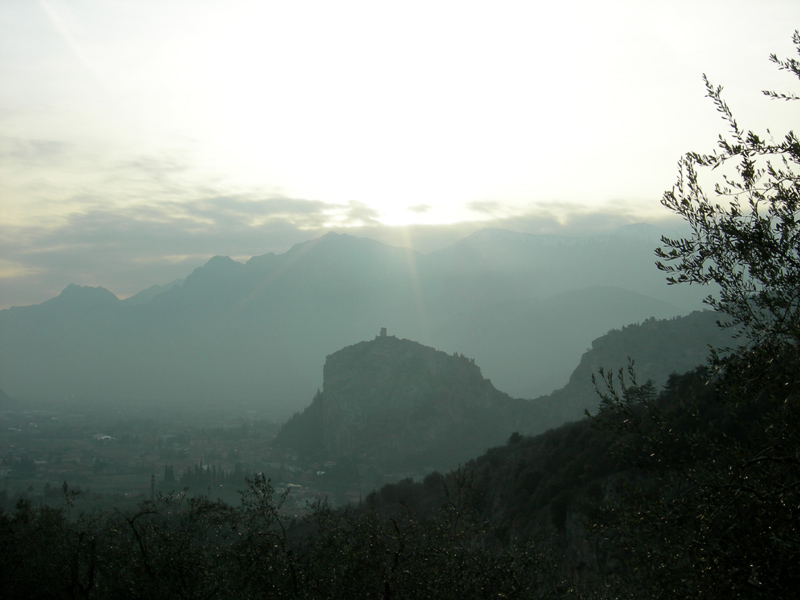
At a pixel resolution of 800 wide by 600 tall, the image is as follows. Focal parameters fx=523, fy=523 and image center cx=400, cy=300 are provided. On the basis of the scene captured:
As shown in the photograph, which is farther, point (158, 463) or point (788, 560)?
point (158, 463)

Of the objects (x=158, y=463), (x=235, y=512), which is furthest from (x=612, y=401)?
(x=158, y=463)

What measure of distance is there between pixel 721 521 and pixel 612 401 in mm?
2639

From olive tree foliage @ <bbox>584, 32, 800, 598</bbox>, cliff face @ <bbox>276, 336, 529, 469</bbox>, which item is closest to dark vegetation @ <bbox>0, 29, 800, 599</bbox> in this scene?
olive tree foliage @ <bbox>584, 32, 800, 598</bbox>

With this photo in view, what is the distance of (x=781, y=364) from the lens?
7.64 metres

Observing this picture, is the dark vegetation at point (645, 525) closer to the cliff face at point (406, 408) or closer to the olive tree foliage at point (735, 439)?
the olive tree foliage at point (735, 439)

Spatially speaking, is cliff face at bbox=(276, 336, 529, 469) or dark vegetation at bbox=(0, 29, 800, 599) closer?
dark vegetation at bbox=(0, 29, 800, 599)

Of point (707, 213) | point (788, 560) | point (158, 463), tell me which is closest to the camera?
point (788, 560)

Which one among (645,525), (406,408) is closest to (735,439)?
(645,525)

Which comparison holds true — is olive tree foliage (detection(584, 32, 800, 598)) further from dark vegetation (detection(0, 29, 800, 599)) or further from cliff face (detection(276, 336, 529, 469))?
cliff face (detection(276, 336, 529, 469))

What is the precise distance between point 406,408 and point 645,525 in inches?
6695

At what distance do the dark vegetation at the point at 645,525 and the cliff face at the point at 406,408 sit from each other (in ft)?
481

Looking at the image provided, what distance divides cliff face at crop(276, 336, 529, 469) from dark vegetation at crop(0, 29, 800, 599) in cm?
14647

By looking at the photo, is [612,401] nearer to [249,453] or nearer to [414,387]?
[414,387]

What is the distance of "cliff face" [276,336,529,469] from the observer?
547 ft
